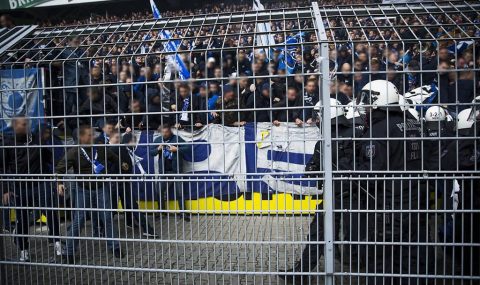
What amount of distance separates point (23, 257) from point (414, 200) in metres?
3.75

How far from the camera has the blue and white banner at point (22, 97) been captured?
4051 mm

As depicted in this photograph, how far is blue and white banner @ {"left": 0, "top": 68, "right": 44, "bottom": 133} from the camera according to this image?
405 cm

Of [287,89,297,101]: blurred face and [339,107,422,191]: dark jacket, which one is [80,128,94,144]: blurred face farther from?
[339,107,422,191]: dark jacket

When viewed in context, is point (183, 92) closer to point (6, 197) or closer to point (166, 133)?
point (166, 133)

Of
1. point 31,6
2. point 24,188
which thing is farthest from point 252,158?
point 31,6

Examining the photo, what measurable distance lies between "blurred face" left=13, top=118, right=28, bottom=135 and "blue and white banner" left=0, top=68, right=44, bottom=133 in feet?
0.17

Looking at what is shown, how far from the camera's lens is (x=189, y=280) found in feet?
16.4

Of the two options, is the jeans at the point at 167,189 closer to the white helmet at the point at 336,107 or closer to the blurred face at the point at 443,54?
the white helmet at the point at 336,107

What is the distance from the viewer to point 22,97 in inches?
161

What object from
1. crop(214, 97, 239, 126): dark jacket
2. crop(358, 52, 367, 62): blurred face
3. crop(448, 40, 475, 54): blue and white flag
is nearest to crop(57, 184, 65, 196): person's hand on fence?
crop(214, 97, 239, 126): dark jacket

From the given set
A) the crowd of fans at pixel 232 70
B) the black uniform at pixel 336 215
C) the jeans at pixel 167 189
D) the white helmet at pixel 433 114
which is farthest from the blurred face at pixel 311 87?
the white helmet at pixel 433 114

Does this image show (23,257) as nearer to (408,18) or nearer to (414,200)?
(414,200)

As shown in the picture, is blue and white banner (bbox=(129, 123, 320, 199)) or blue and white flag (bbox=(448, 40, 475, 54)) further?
blue and white banner (bbox=(129, 123, 320, 199))

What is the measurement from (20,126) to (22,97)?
0.28 metres
